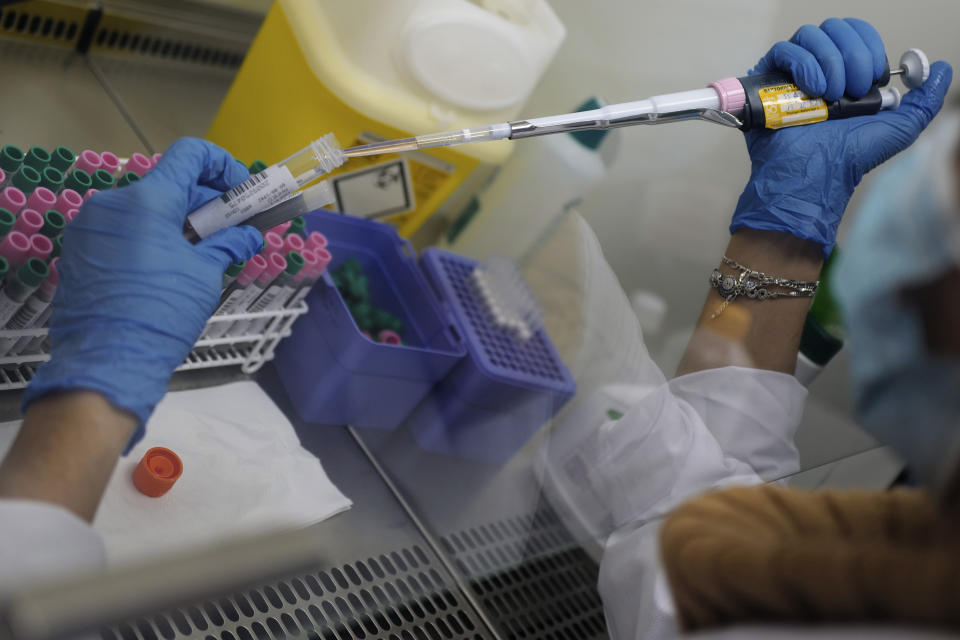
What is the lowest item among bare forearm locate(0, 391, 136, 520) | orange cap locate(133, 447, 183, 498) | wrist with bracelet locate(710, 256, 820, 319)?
orange cap locate(133, 447, 183, 498)

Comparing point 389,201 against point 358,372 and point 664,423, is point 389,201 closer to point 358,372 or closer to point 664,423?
point 358,372

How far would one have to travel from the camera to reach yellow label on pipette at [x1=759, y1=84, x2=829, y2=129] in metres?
1.08

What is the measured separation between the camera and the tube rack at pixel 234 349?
945mm

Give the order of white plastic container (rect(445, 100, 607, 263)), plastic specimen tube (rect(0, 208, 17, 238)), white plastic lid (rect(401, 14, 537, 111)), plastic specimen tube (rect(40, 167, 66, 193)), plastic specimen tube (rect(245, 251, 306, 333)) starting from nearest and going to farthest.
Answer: plastic specimen tube (rect(0, 208, 17, 238)) < plastic specimen tube (rect(40, 167, 66, 193)) < plastic specimen tube (rect(245, 251, 306, 333)) < white plastic lid (rect(401, 14, 537, 111)) < white plastic container (rect(445, 100, 607, 263))

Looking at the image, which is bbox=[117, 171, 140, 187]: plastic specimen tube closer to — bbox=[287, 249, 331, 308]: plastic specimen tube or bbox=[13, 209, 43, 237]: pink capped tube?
bbox=[13, 209, 43, 237]: pink capped tube

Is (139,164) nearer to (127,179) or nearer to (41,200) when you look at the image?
(127,179)

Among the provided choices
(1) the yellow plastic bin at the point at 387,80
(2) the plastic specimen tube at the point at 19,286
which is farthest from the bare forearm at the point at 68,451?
(1) the yellow plastic bin at the point at 387,80

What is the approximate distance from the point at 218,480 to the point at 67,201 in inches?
15.9

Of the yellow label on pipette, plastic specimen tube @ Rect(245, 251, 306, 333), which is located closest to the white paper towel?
plastic specimen tube @ Rect(245, 251, 306, 333)

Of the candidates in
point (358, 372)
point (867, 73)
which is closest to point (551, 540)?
point (358, 372)

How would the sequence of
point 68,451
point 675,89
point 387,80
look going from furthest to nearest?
1. point 675,89
2. point 387,80
3. point 68,451

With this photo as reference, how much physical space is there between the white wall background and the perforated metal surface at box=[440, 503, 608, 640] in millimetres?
300

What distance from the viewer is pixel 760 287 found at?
1093 millimetres

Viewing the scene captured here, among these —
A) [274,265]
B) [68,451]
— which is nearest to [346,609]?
[68,451]
